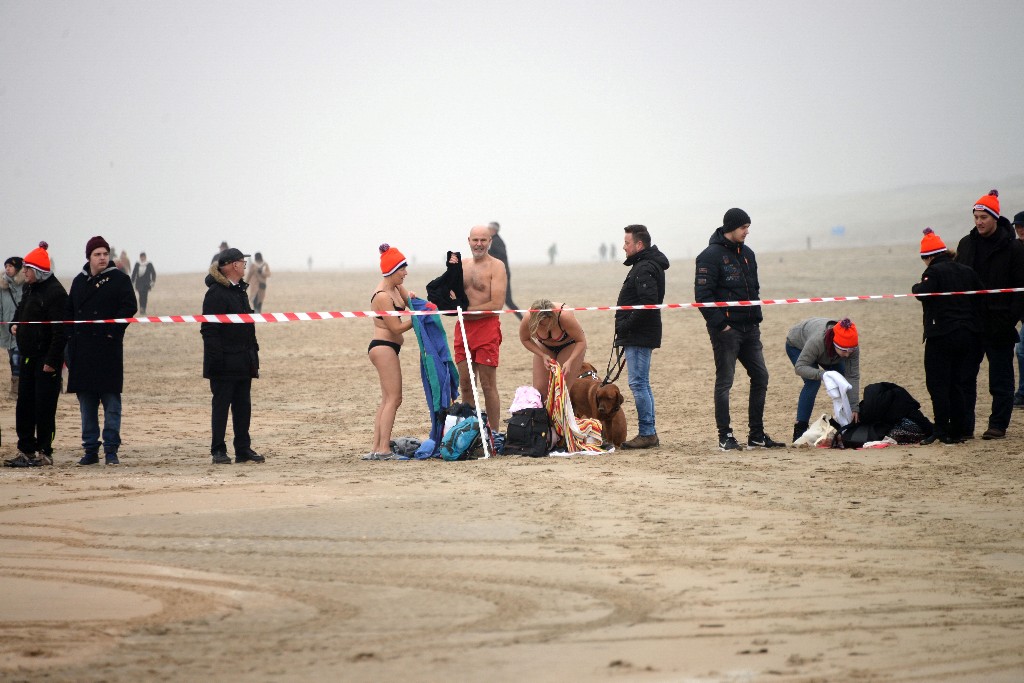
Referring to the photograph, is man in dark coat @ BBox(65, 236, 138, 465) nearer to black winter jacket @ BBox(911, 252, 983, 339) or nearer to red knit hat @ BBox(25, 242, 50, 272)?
red knit hat @ BBox(25, 242, 50, 272)

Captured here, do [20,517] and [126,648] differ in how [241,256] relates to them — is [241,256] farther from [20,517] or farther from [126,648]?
[126,648]

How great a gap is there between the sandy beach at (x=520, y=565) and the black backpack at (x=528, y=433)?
0.39 m

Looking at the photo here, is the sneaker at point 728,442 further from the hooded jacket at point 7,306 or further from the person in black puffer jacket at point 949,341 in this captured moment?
the hooded jacket at point 7,306

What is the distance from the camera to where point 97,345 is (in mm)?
10141

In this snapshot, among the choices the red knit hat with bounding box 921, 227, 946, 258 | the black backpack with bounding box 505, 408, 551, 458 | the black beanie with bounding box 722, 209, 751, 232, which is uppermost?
the black beanie with bounding box 722, 209, 751, 232

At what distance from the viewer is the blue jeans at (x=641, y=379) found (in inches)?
416

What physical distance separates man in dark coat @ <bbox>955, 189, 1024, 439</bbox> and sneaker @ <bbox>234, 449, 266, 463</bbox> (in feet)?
20.9

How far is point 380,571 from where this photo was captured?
20.8 ft

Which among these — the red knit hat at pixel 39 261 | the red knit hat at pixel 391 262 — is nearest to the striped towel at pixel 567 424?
the red knit hat at pixel 391 262

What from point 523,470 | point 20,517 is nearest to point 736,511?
point 523,470

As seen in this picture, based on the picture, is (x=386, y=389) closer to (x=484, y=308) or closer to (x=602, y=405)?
(x=484, y=308)

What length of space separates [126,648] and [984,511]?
214 inches

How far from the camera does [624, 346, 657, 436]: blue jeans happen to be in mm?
10570

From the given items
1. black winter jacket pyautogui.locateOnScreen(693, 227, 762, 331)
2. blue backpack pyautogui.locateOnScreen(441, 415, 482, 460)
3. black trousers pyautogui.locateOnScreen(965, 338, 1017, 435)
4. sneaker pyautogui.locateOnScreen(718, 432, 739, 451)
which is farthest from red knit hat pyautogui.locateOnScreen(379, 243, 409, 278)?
black trousers pyautogui.locateOnScreen(965, 338, 1017, 435)
